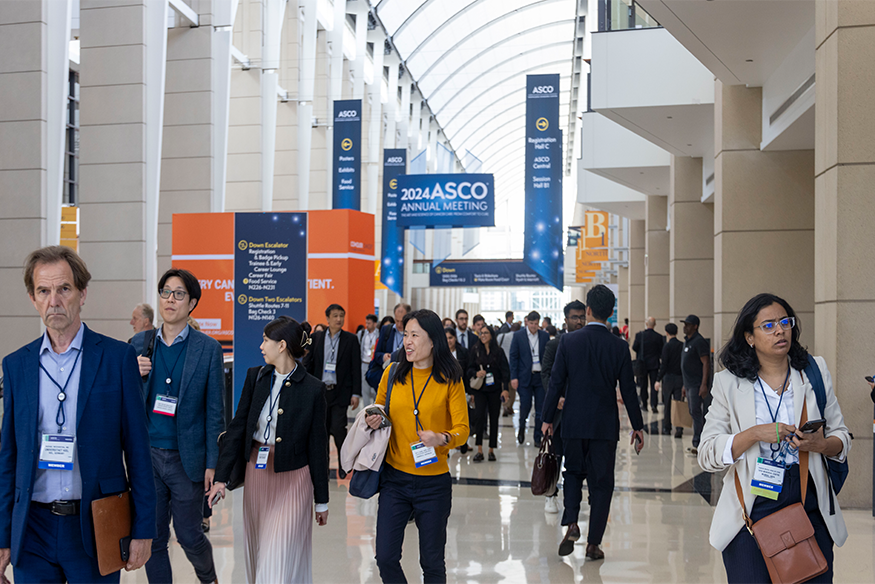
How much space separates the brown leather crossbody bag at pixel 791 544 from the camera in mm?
2832

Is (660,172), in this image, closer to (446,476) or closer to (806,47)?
(806,47)

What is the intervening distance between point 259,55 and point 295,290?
42.6 ft

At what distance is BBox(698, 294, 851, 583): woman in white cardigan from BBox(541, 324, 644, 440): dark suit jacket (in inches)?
85.8

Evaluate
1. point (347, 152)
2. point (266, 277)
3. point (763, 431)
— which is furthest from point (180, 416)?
point (347, 152)

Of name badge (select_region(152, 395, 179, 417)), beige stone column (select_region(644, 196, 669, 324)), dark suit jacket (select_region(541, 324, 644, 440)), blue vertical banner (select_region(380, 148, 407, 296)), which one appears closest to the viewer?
name badge (select_region(152, 395, 179, 417))

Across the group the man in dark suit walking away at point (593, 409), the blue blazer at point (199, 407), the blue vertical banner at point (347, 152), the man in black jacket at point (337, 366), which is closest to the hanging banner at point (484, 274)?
the blue vertical banner at point (347, 152)

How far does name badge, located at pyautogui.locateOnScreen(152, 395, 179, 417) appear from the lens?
4.05 meters

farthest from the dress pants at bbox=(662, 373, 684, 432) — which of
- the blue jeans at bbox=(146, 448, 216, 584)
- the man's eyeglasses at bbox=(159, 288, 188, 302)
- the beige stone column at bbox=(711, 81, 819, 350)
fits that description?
the man's eyeglasses at bbox=(159, 288, 188, 302)

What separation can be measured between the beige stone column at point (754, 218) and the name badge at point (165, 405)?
7908mm

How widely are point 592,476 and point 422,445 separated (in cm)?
201

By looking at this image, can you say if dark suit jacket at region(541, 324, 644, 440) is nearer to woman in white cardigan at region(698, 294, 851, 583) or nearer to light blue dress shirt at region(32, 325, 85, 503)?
woman in white cardigan at region(698, 294, 851, 583)

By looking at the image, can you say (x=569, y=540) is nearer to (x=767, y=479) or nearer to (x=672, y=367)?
(x=767, y=479)

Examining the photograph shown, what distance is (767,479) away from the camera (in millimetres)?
2936

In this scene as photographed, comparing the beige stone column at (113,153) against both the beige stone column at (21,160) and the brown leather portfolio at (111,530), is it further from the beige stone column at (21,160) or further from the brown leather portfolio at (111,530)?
the brown leather portfolio at (111,530)
